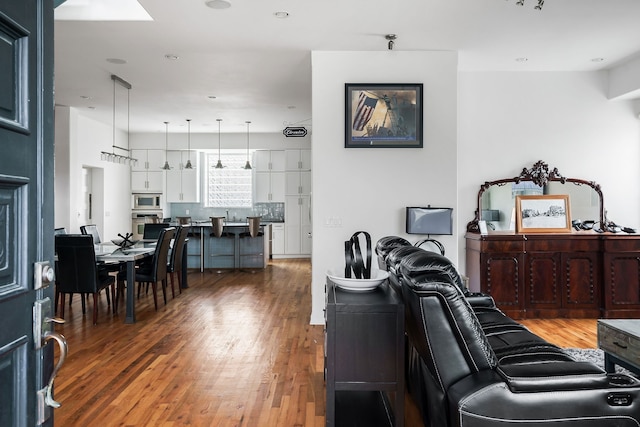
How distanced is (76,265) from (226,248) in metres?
4.17

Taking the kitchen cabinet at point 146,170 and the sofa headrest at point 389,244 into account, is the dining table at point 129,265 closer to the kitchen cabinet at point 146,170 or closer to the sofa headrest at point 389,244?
the sofa headrest at point 389,244

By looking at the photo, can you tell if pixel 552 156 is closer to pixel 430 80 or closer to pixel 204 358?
pixel 430 80

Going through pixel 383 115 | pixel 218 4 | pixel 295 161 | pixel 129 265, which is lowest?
pixel 129 265

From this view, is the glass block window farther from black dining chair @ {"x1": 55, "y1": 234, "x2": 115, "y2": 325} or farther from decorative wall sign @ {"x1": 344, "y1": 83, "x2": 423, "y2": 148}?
decorative wall sign @ {"x1": 344, "y1": 83, "x2": 423, "y2": 148}

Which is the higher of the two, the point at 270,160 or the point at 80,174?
the point at 270,160

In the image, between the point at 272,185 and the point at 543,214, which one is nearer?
the point at 543,214

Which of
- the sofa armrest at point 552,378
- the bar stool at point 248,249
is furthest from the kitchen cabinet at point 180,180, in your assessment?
the sofa armrest at point 552,378

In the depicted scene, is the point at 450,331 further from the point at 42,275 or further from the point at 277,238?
the point at 277,238

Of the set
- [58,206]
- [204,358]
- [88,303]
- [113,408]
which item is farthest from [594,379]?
[58,206]

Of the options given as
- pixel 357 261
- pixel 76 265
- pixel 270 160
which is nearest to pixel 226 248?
pixel 270 160

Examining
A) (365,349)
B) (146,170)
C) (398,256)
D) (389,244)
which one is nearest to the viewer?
(365,349)

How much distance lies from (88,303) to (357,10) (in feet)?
15.8

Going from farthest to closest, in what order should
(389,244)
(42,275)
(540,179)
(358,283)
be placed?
1. (540,179)
2. (389,244)
3. (358,283)
4. (42,275)

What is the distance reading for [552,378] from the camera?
1.95 metres
